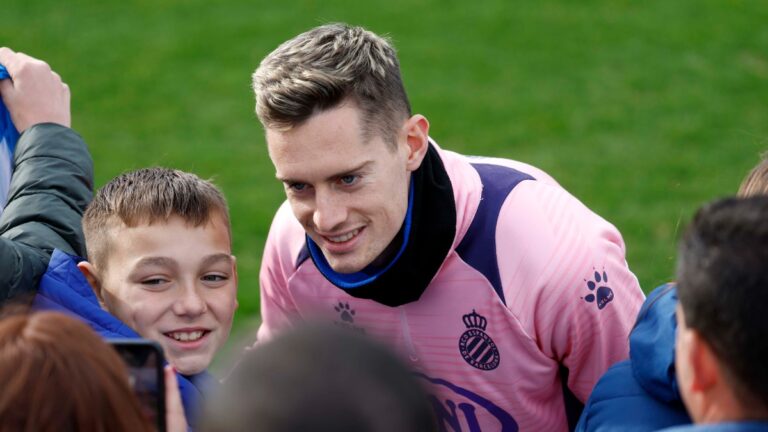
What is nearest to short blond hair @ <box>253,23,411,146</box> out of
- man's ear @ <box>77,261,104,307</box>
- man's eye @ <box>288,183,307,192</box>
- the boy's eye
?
man's eye @ <box>288,183,307,192</box>

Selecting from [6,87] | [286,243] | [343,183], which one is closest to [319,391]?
[343,183]

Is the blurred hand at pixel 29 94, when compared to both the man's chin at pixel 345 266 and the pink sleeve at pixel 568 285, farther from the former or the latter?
the pink sleeve at pixel 568 285

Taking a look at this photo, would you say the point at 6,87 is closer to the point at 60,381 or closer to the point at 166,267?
the point at 166,267

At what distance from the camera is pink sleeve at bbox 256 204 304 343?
349 cm

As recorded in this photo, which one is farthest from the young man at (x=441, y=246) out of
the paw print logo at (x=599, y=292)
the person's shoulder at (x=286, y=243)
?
the person's shoulder at (x=286, y=243)

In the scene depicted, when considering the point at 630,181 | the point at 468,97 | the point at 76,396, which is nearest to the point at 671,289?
the point at 76,396

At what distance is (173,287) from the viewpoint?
10.2 feet

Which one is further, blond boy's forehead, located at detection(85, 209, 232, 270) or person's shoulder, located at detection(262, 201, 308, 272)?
person's shoulder, located at detection(262, 201, 308, 272)

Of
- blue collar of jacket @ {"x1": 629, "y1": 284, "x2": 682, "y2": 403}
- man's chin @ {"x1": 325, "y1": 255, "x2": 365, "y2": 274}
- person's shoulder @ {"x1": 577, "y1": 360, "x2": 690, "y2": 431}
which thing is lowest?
person's shoulder @ {"x1": 577, "y1": 360, "x2": 690, "y2": 431}

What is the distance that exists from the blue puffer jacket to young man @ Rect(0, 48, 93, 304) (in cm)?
139

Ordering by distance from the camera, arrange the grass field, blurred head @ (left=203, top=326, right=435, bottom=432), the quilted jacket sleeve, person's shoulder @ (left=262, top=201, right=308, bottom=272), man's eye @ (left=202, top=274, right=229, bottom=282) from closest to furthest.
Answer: blurred head @ (left=203, top=326, right=435, bottom=432), the quilted jacket sleeve, man's eye @ (left=202, top=274, right=229, bottom=282), person's shoulder @ (left=262, top=201, right=308, bottom=272), the grass field

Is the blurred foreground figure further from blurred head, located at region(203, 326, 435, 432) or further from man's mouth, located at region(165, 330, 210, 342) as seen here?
man's mouth, located at region(165, 330, 210, 342)

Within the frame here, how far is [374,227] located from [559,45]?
7.01 metres

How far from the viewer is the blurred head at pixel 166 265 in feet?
10.1
